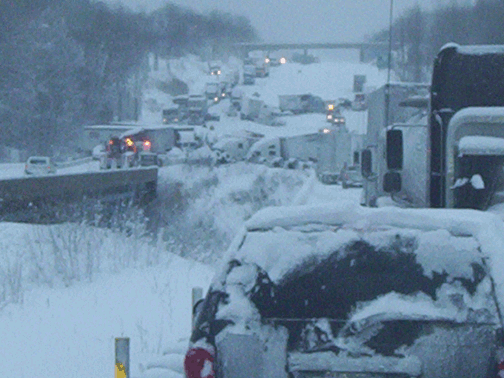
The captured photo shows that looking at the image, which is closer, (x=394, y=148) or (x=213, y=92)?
(x=394, y=148)

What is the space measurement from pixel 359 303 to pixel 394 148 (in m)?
6.14

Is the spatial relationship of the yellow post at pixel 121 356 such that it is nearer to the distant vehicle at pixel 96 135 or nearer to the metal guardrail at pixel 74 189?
the metal guardrail at pixel 74 189

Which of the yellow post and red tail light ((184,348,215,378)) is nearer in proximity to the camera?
red tail light ((184,348,215,378))

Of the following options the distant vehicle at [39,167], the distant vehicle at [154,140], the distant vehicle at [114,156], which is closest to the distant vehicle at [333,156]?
the distant vehicle at [154,140]

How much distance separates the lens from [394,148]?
1016cm

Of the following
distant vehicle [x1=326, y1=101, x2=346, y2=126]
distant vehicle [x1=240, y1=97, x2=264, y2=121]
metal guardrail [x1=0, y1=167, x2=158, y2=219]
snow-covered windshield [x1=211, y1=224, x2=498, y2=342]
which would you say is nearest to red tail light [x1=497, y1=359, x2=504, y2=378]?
snow-covered windshield [x1=211, y1=224, x2=498, y2=342]

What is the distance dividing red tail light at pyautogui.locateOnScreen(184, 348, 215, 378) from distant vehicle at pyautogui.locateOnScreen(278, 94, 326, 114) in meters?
107

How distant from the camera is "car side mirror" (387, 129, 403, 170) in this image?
33.0 feet

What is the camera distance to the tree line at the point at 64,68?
6756 centimetres

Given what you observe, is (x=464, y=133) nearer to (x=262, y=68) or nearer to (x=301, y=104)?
(x=301, y=104)

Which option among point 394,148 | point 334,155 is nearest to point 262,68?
point 334,155

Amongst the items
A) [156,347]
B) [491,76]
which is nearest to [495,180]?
[491,76]

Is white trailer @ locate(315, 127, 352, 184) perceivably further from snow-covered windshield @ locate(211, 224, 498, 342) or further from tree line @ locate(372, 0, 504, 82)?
snow-covered windshield @ locate(211, 224, 498, 342)

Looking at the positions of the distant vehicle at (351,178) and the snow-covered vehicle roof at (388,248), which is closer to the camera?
the snow-covered vehicle roof at (388,248)
